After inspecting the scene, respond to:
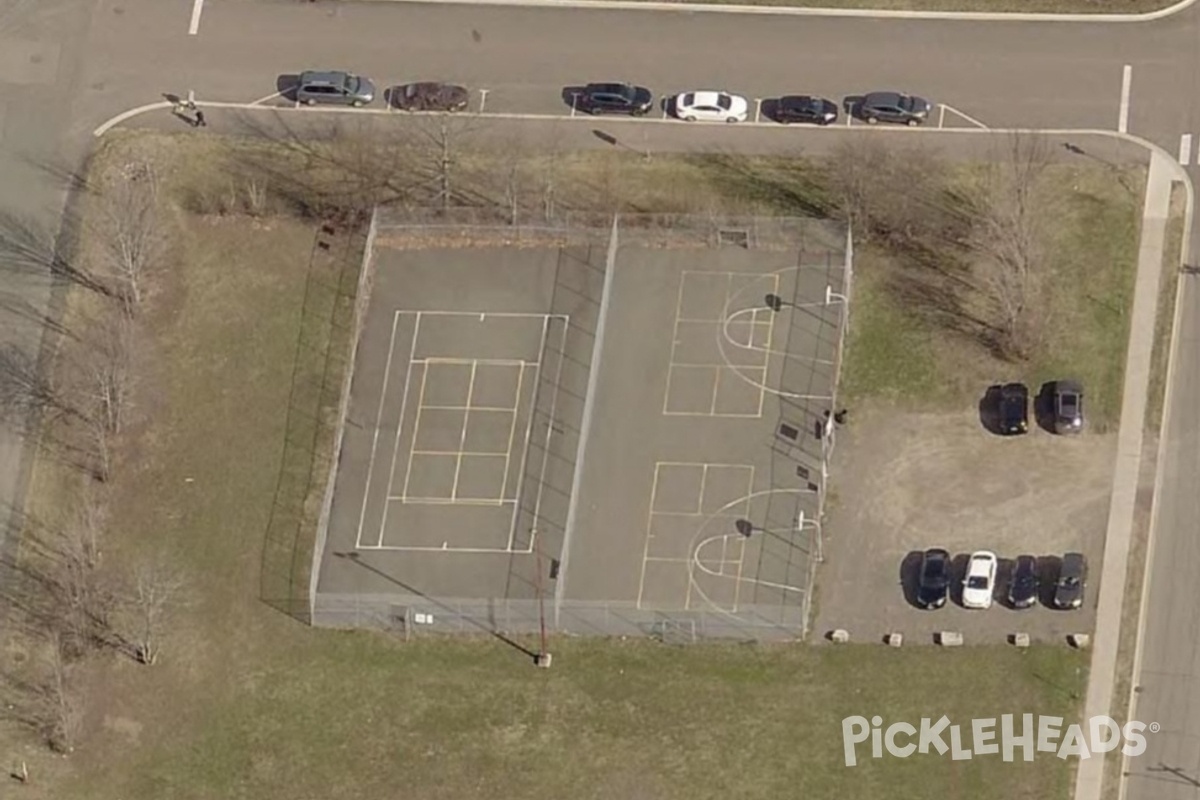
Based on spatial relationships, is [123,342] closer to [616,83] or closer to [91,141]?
[91,141]

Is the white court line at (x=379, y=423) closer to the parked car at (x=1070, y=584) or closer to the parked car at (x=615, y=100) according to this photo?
the parked car at (x=615, y=100)

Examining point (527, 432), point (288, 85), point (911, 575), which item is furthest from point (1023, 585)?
point (288, 85)

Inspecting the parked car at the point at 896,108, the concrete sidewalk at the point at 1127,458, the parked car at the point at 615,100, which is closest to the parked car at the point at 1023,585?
the concrete sidewalk at the point at 1127,458

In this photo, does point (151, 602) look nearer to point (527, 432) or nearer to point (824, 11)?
point (527, 432)

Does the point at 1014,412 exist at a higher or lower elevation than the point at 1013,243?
lower

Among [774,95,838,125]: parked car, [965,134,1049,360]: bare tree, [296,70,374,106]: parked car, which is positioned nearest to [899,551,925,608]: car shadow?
[965,134,1049,360]: bare tree

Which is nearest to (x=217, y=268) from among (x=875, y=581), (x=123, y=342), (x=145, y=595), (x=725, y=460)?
(x=123, y=342)

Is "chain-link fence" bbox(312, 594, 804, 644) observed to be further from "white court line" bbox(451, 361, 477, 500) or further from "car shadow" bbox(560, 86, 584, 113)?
"car shadow" bbox(560, 86, 584, 113)
